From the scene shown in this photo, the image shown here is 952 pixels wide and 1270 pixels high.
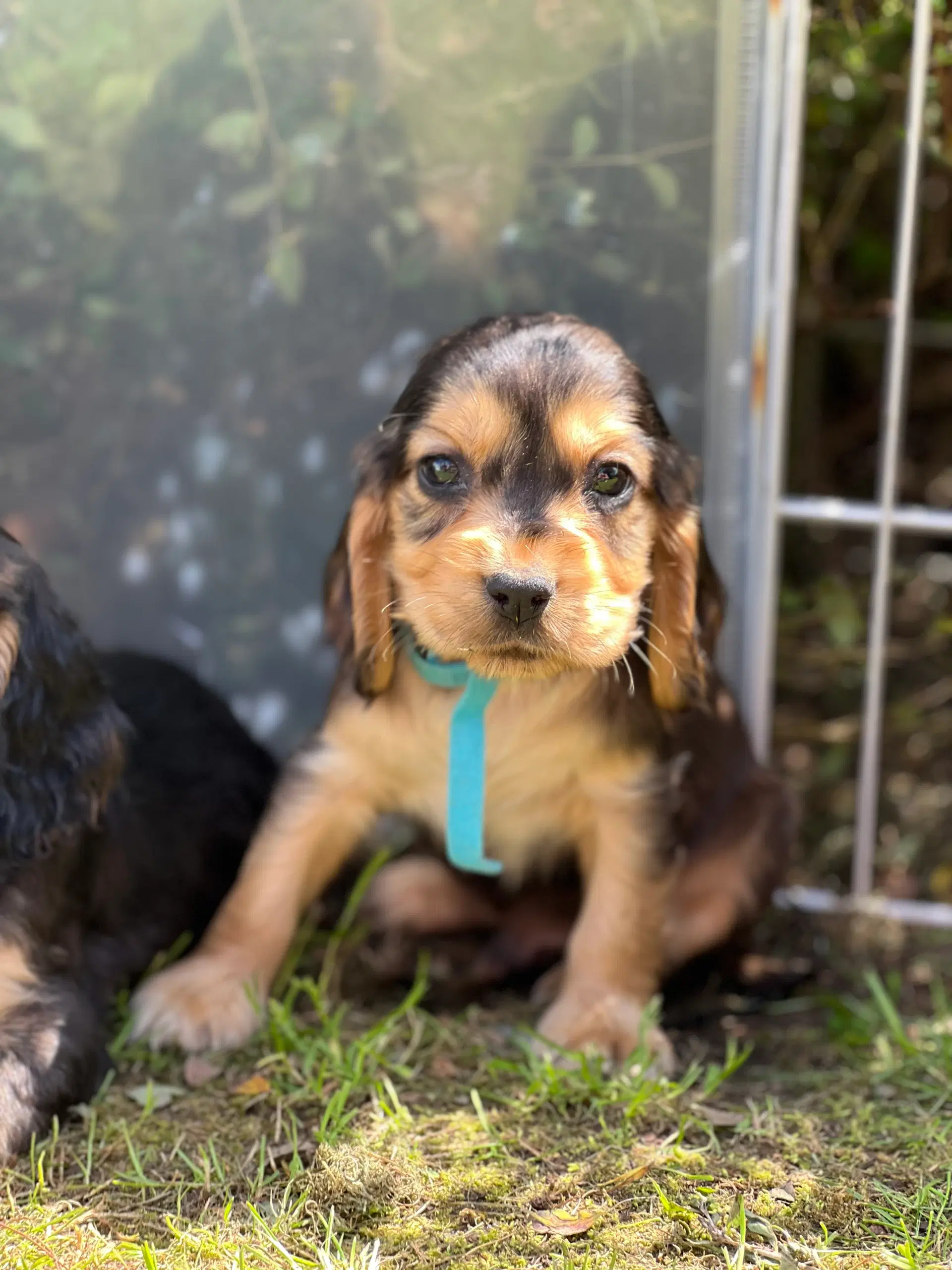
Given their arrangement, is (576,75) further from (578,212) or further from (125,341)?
(125,341)

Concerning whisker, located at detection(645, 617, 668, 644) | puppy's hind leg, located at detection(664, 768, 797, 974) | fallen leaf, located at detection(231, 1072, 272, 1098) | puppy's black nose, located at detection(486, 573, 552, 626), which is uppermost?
puppy's black nose, located at detection(486, 573, 552, 626)

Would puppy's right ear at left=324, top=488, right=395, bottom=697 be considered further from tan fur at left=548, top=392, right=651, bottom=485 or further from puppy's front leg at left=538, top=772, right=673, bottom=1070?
puppy's front leg at left=538, top=772, right=673, bottom=1070

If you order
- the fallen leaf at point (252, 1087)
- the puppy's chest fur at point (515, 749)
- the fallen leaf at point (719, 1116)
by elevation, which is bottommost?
the fallen leaf at point (719, 1116)

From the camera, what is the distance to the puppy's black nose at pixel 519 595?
3.12 m

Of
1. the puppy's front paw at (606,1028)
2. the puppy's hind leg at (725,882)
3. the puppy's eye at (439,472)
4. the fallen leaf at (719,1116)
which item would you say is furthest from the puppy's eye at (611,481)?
the fallen leaf at (719,1116)

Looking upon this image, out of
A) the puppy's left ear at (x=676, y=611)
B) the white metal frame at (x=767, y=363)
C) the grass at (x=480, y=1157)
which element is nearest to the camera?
the grass at (x=480, y=1157)

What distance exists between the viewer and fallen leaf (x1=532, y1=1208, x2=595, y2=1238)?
Result: 304cm

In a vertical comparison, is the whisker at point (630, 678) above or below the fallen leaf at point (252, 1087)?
above

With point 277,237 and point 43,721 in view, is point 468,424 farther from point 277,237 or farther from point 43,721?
point 277,237

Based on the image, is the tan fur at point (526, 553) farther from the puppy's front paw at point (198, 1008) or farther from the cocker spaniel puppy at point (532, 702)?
the puppy's front paw at point (198, 1008)

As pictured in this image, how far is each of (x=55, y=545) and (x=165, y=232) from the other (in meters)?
1.07

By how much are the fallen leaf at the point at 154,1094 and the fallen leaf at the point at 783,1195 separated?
1473 mm

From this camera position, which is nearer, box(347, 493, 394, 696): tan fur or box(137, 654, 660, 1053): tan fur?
box(347, 493, 394, 696): tan fur

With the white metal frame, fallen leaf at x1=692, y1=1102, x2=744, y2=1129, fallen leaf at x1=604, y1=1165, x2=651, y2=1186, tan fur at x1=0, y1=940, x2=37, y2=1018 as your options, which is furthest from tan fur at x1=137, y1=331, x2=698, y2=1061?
the white metal frame
